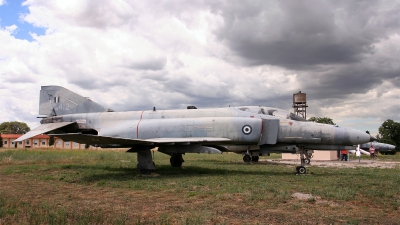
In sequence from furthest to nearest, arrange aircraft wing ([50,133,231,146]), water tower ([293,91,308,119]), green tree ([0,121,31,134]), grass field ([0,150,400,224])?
green tree ([0,121,31,134]) < water tower ([293,91,308,119]) < aircraft wing ([50,133,231,146]) < grass field ([0,150,400,224])

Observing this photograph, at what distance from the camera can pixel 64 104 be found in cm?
1477

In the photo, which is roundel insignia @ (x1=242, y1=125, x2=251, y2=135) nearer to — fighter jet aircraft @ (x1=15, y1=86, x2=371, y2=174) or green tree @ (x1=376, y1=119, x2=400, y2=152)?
fighter jet aircraft @ (x1=15, y1=86, x2=371, y2=174)

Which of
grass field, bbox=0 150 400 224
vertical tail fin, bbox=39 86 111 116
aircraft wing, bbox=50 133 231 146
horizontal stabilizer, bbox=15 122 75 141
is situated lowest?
grass field, bbox=0 150 400 224

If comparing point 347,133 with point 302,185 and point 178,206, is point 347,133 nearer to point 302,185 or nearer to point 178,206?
point 302,185

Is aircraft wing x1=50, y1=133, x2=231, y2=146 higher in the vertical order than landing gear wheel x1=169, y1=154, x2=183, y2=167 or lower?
higher

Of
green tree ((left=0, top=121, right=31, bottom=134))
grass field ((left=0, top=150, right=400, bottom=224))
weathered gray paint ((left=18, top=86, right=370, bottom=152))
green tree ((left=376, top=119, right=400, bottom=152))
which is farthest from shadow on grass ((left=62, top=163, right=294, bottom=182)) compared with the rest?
green tree ((left=0, top=121, right=31, bottom=134))

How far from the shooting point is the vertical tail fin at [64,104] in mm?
14695

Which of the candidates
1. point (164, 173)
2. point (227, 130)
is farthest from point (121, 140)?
point (227, 130)

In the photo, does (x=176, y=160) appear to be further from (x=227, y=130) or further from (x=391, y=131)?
(x=391, y=131)

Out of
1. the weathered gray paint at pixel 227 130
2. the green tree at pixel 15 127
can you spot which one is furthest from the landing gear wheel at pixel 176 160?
the green tree at pixel 15 127

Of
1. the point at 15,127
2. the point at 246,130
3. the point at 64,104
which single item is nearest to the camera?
the point at 246,130

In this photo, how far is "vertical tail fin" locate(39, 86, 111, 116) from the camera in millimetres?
14695

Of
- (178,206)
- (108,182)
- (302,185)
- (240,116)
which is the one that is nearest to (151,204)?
(178,206)

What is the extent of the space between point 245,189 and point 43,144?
73794 mm
